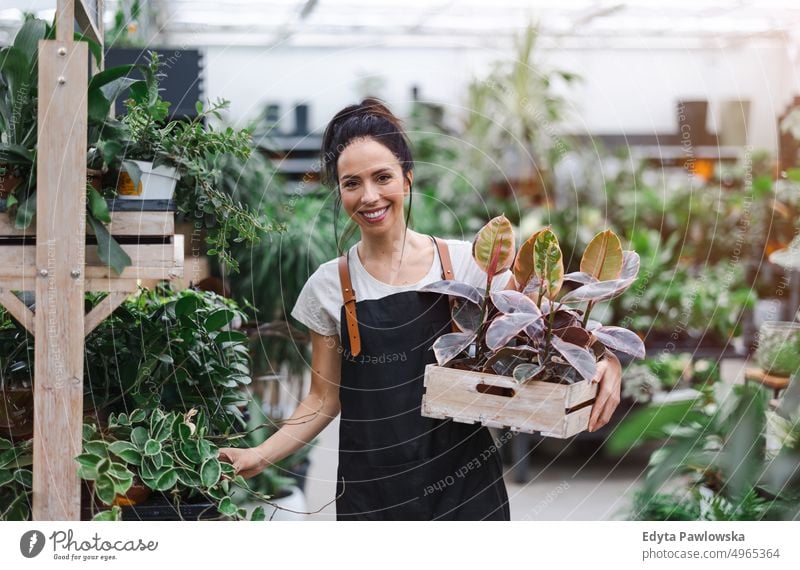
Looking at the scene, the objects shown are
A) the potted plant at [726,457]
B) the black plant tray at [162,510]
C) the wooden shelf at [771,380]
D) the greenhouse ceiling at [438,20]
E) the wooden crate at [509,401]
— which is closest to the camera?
the wooden crate at [509,401]

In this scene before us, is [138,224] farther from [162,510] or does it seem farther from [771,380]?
[771,380]

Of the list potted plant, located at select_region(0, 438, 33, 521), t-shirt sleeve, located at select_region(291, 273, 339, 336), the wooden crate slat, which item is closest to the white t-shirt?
t-shirt sleeve, located at select_region(291, 273, 339, 336)

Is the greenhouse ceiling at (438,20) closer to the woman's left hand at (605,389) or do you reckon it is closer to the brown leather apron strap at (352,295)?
the brown leather apron strap at (352,295)

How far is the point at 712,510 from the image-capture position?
196cm

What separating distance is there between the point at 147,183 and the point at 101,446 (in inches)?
18.6

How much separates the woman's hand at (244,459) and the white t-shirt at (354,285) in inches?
10.7

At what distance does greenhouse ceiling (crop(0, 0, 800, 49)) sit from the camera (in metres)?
2.22

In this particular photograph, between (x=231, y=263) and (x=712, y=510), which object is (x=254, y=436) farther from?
(x=712, y=510)

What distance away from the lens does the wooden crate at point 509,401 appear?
1.37 metres

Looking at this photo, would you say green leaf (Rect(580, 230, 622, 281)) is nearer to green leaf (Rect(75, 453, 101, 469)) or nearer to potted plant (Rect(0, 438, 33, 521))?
green leaf (Rect(75, 453, 101, 469))

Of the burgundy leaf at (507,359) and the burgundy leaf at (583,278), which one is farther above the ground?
the burgundy leaf at (583,278)

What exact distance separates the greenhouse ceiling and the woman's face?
61 centimetres

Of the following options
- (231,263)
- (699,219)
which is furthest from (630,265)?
(699,219)

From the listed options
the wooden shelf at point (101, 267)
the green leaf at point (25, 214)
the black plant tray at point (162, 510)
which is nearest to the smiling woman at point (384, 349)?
the black plant tray at point (162, 510)
